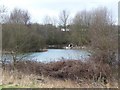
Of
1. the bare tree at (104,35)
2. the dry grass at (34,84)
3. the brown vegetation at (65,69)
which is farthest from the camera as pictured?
the bare tree at (104,35)

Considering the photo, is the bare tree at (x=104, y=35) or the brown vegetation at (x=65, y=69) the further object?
the bare tree at (x=104, y=35)

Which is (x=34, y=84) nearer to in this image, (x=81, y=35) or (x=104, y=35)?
(x=104, y=35)

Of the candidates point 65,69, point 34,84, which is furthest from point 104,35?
point 34,84

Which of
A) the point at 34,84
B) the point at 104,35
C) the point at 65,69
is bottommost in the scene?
the point at 65,69

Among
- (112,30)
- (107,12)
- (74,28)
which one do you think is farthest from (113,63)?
(74,28)

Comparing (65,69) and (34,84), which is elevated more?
(34,84)

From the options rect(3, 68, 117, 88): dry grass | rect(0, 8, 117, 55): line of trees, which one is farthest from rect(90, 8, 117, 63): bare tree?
rect(3, 68, 117, 88): dry grass

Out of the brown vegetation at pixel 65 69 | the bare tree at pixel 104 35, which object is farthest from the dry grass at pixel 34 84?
the bare tree at pixel 104 35

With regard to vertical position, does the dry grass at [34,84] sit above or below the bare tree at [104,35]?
below

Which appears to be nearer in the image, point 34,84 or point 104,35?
point 34,84

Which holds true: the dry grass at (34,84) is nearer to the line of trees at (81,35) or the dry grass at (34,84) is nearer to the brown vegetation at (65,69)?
the brown vegetation at (65,69)

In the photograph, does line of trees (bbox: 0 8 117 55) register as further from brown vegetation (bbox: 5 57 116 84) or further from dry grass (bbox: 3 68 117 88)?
dry grass (bbox: 3 68 117 88)

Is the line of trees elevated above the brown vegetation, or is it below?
above

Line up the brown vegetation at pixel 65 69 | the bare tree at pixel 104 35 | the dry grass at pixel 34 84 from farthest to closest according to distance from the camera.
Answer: the bare tree at pixel 104 35
the brown vegetation at pixel 65 69
the dry grass at pixel 34 84
